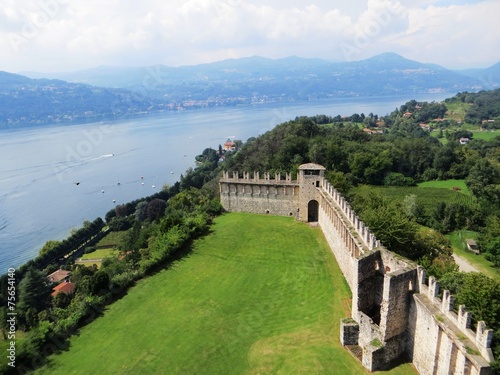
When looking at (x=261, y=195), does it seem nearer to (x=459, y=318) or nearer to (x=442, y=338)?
(x=442, y=338)

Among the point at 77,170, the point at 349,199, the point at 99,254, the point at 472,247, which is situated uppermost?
the point at 349,199

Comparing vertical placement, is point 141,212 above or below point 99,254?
above

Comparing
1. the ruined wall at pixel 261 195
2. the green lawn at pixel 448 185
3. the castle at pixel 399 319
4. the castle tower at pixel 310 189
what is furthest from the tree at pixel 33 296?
the green lawn at pixel 448 185

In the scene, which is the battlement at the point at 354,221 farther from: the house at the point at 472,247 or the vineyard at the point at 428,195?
the vineyard at the point at 428,195

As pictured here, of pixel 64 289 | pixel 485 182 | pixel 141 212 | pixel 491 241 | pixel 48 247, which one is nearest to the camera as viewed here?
A: pixel 491 241

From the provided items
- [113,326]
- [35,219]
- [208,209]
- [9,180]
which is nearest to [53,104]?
[9,180]

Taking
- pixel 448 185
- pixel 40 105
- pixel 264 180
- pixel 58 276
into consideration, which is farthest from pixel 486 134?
pixel 40 105

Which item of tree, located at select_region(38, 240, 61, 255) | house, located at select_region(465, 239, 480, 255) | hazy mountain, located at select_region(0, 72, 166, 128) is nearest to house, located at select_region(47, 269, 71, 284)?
tree, located at select_region(38, 240, 61, 255)
